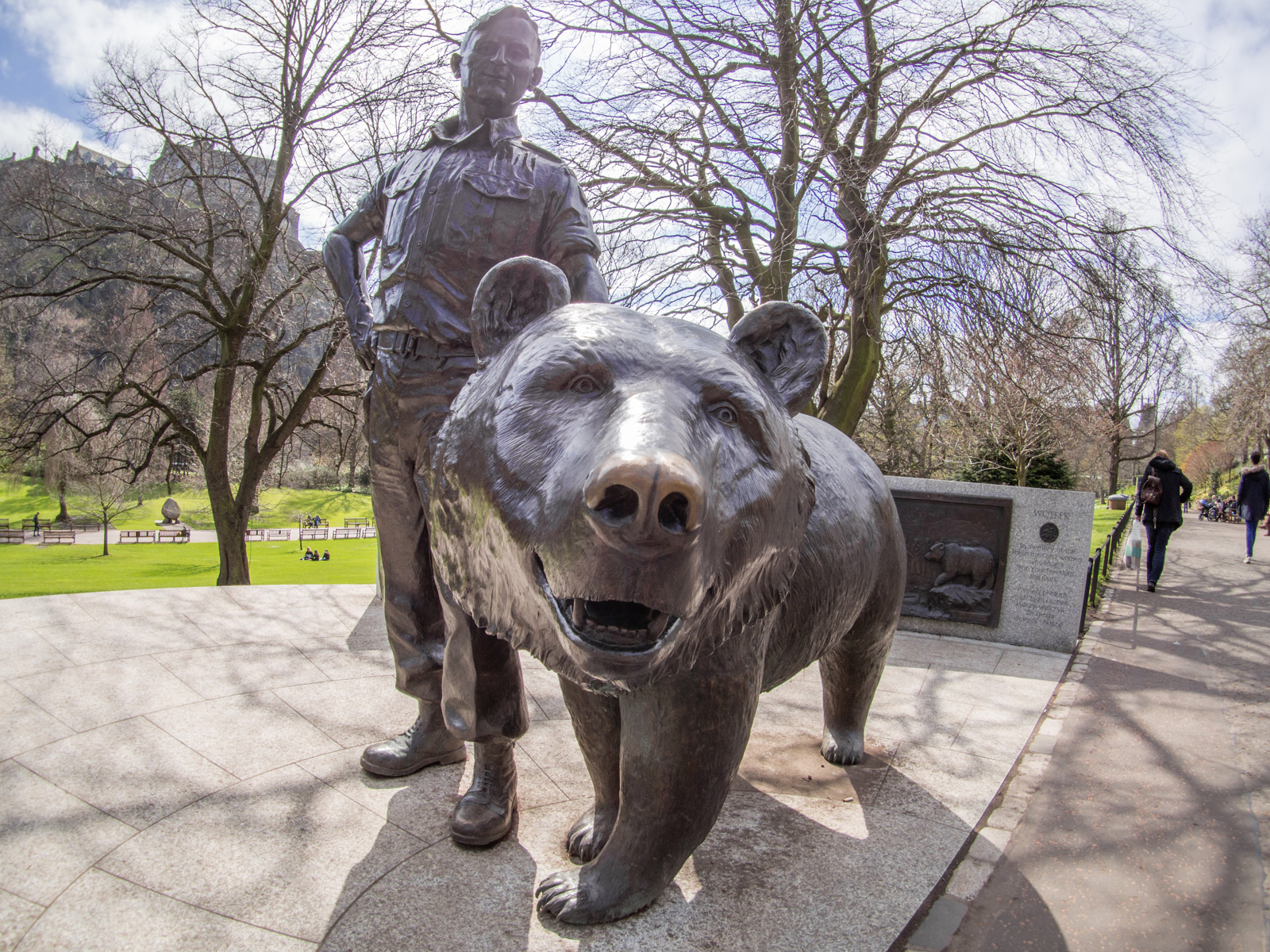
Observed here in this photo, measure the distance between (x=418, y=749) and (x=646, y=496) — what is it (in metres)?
2.19

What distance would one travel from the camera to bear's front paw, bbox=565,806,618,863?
209 centimetres

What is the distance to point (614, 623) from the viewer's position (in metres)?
1.26

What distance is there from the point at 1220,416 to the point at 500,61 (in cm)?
5431

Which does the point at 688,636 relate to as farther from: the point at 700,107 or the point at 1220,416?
the point at 1220,416

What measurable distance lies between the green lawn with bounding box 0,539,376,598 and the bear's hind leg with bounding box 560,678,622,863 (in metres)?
8.61

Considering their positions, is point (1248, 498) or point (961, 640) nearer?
point (961, 640)

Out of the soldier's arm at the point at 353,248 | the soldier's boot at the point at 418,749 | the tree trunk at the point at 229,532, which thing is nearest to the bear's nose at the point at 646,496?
the soldier's arm at the point at 353,248

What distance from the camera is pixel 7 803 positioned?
7.66 feet

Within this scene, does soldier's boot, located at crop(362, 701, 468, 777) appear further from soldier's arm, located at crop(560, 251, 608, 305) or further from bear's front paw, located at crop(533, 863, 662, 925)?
soldier's arm, located at crop(560, 251, 608, 305)

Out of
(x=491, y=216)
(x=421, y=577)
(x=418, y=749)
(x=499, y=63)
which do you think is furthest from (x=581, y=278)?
(x=418, y=749)

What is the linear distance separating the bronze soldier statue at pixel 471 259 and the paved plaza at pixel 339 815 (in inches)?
14.7

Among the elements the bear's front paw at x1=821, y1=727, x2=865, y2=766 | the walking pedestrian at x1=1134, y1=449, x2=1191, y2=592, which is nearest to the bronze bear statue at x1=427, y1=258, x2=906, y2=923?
the bear's front paw at x1=821, y1=727, x2=865, y2=766

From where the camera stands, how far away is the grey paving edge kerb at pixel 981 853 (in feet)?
6.84

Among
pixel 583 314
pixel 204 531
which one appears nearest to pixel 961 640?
pixel 583 314
